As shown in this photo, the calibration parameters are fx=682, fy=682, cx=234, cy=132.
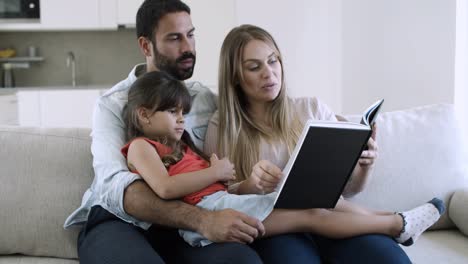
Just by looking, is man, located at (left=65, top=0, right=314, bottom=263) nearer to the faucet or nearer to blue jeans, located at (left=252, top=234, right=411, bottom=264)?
blue jeans, located at (left=252, top=234, right=411, bottom=264)

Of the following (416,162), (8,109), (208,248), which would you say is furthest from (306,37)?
(208,248)

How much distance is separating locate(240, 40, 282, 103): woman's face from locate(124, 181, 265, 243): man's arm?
51cm

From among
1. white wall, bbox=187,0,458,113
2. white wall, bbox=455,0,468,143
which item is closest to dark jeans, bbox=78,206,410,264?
white wall, bbox=187,0,458,113

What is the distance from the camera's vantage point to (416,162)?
232 centimetres

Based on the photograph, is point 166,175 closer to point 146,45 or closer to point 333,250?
point 333,250

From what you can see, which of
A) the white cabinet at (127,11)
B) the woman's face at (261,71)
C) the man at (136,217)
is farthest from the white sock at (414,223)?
the white cabinet at (127,11)

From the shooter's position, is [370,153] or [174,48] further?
[174,48]

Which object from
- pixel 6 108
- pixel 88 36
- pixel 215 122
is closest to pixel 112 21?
pixel 88 36

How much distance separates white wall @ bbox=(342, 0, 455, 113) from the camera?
4.10 meters

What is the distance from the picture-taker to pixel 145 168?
1.91 metres

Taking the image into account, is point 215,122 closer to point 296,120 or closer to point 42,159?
point 296,120

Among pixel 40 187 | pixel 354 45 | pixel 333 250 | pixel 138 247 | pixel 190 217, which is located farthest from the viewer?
pixel 354 45

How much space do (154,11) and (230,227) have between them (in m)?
0.99

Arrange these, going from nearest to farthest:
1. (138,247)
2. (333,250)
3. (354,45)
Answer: (138,247) < (333,250) < (354,45)
